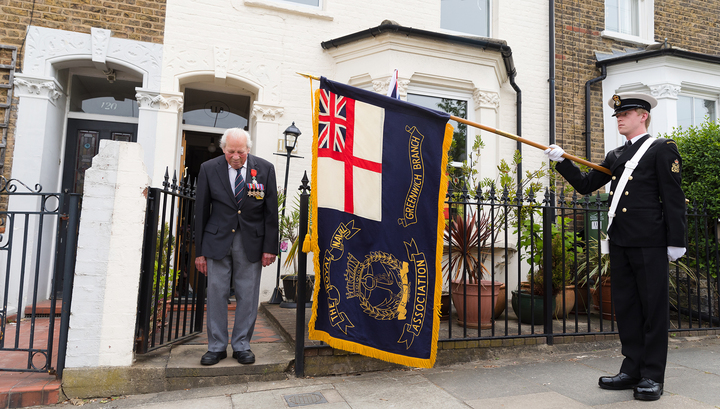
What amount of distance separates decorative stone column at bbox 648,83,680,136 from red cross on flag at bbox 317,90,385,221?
6.98 metres

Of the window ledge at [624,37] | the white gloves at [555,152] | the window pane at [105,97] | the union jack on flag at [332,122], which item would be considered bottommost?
the white gloves at [555,152]

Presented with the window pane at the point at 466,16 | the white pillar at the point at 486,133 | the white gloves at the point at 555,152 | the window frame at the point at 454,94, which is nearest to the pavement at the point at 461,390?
the white gloves at the point at 555,152

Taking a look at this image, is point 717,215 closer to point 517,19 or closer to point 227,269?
A: point 517,19

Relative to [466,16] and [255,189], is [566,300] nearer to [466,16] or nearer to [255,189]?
[255,189]

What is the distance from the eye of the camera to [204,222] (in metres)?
3.51

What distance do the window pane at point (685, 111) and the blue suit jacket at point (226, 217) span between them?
864 centimetres

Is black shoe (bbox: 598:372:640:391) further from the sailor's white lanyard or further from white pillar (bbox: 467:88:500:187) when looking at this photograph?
white pillar (bbox: 467:88:500:187)

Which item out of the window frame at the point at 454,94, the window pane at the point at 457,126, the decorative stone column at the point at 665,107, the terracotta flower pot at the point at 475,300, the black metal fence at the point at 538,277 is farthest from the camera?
the decorative stone column at the point at 665,107

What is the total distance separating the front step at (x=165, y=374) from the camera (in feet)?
10.2

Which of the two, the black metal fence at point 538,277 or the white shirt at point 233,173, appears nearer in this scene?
the white shirt at point 233,173

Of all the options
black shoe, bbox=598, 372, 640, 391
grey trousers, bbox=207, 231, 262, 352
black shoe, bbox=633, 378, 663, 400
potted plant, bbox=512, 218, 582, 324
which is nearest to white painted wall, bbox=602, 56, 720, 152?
potted plant, bbox=512, 218, 582, 324

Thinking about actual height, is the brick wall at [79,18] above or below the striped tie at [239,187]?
above

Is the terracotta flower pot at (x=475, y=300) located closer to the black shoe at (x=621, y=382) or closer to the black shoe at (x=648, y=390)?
the black shoe at (x=621, y=382)

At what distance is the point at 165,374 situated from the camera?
3.22 m
